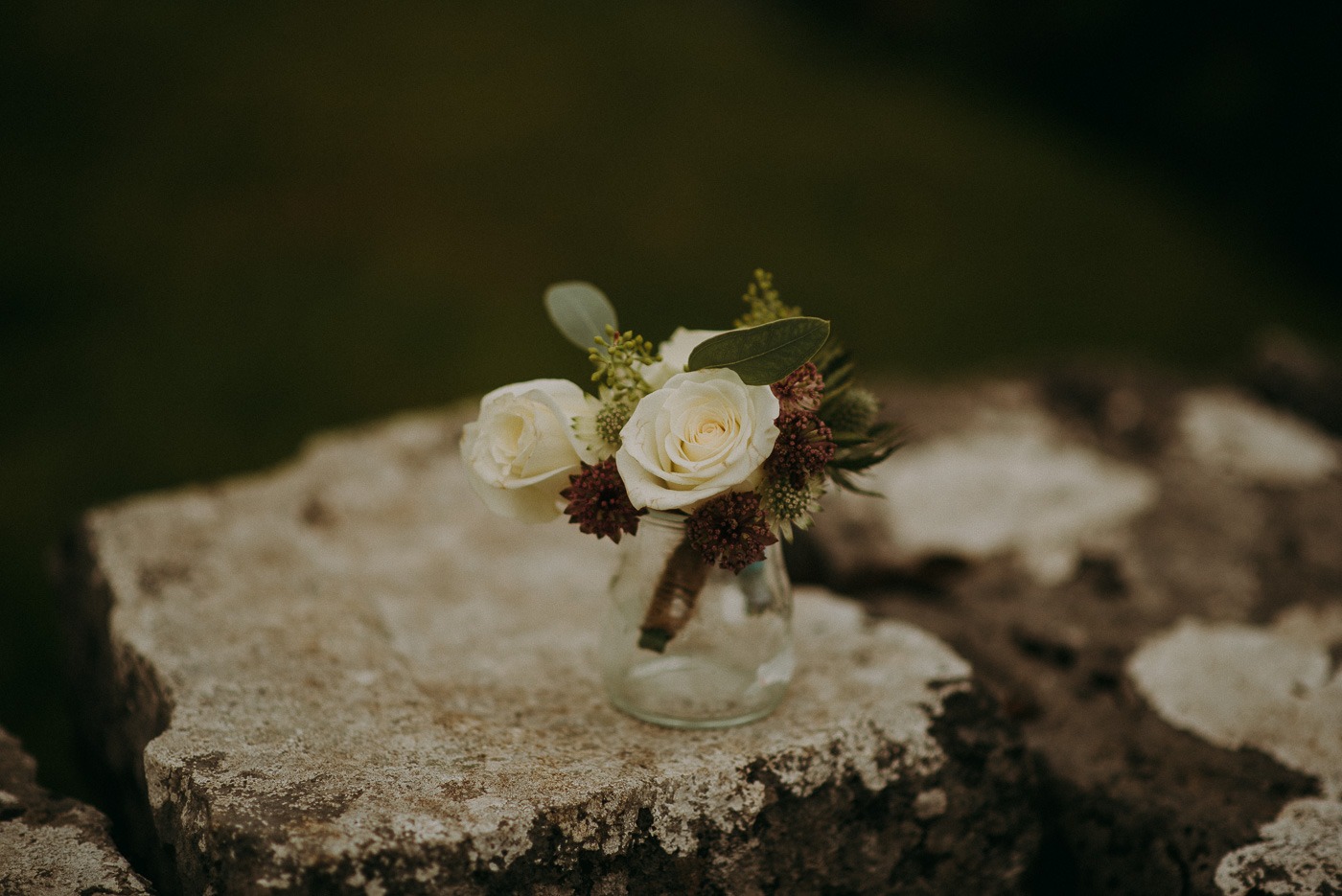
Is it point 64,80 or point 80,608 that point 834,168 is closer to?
point 64,80

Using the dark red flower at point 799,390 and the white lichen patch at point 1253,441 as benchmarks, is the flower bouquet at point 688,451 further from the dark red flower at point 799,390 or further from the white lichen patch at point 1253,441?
the white lichen patch at point 1253,441

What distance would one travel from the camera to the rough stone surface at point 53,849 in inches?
70.6

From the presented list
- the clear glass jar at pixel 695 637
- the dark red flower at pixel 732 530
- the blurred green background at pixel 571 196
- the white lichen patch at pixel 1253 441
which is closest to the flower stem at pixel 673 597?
the clear glass jar at pixel 695 637

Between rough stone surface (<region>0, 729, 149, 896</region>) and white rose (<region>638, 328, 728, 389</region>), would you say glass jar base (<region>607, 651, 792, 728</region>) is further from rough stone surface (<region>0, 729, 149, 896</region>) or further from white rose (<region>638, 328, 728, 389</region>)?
rough stone surface (<region>0, 729, 149, 896</region>)

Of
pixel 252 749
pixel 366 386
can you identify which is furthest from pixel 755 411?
pixel 366 386

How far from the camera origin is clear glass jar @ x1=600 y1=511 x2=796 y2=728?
2.03 metres

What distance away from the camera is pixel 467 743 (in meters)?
2.02

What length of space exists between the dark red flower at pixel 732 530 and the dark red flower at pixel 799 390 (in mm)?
161

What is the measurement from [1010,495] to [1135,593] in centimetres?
53

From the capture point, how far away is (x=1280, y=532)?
3188mm

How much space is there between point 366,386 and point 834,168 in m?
3.91

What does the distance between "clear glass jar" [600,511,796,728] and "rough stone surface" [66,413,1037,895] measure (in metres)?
0.06

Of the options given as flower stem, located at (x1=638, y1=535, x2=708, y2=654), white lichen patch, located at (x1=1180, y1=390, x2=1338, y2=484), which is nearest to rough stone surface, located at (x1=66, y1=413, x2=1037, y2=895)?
flower stem, located at (x1=638, y1=535, x2=708, y2=654)

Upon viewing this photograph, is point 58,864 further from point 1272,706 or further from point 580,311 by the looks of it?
point 1272,706
